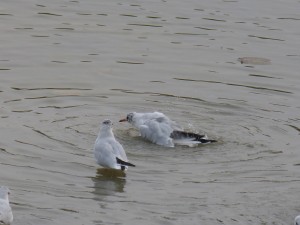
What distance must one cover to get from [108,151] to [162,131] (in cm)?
135

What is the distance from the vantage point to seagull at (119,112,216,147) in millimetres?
13555

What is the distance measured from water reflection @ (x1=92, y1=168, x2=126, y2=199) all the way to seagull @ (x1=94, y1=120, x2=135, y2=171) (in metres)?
0.14

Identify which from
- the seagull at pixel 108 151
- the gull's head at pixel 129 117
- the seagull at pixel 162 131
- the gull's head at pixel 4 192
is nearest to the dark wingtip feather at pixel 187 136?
the seagull at pixel 162 131

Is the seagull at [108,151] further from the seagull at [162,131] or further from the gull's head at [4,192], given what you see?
the gull's head at [4,192]

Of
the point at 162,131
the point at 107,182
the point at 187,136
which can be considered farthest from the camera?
the point at 162,131

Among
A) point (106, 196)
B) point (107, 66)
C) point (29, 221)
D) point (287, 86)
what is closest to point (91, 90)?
point (107, 66)

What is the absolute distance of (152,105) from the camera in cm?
1541

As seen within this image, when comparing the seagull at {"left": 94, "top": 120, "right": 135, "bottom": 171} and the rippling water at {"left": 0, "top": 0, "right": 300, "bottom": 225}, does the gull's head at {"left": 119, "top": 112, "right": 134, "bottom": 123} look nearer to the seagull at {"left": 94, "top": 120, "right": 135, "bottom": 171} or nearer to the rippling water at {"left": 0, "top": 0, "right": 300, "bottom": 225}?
the rippling water at {"left": 0, "top": 0, "right": 300, "bottom": 225}

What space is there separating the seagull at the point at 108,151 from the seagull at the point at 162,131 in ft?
2.87

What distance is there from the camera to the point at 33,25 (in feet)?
62.2

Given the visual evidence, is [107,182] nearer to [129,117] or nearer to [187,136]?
[187,136]

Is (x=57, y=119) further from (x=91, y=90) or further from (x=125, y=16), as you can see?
(x=125, y=16)

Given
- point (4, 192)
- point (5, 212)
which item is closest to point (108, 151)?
point (4, 192)

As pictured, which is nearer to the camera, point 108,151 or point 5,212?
point 5,212
